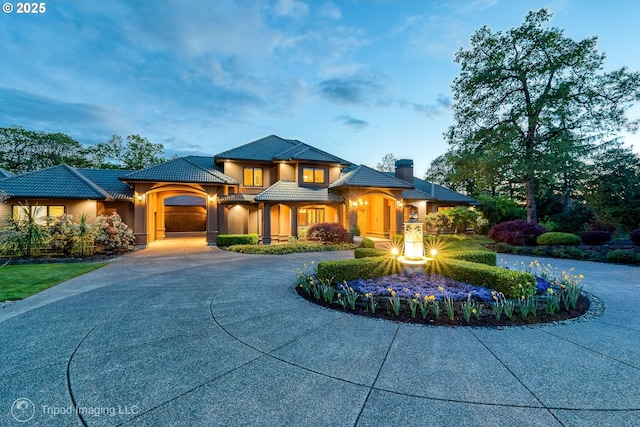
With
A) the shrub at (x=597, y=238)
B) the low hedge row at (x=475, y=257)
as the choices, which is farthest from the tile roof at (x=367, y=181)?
the low hedge row at (x=475, y=257)

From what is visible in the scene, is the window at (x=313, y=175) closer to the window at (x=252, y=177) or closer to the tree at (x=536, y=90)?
the window at (x=252, y=177)

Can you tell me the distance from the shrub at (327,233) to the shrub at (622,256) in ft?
37.2

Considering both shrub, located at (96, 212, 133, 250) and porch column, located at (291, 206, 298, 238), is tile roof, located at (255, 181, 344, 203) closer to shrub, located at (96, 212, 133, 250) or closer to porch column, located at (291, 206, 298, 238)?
porch column, located at (291, 206, 298, 238)

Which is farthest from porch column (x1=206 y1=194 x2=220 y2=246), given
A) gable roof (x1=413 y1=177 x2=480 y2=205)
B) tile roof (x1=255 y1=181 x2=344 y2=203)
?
gable roof (x1=413 y1=177 x2=480 y2=205)

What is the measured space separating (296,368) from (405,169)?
2077 cm

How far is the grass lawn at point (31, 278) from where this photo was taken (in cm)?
648

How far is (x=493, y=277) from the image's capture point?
5352mm

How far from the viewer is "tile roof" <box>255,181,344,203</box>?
16.3 m

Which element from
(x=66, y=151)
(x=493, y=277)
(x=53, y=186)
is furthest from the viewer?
(x=66, y=151)

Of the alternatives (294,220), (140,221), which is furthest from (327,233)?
(140,221)

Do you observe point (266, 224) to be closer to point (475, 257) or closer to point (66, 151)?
point (475, 257)

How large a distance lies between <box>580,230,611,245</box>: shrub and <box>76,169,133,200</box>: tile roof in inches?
994

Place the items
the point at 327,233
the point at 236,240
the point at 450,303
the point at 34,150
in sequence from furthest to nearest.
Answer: the point at 34,150, the point at 327,233, the point at 236,240, the point at 450,303

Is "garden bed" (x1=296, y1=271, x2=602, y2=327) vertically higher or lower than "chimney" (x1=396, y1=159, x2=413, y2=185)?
lower
